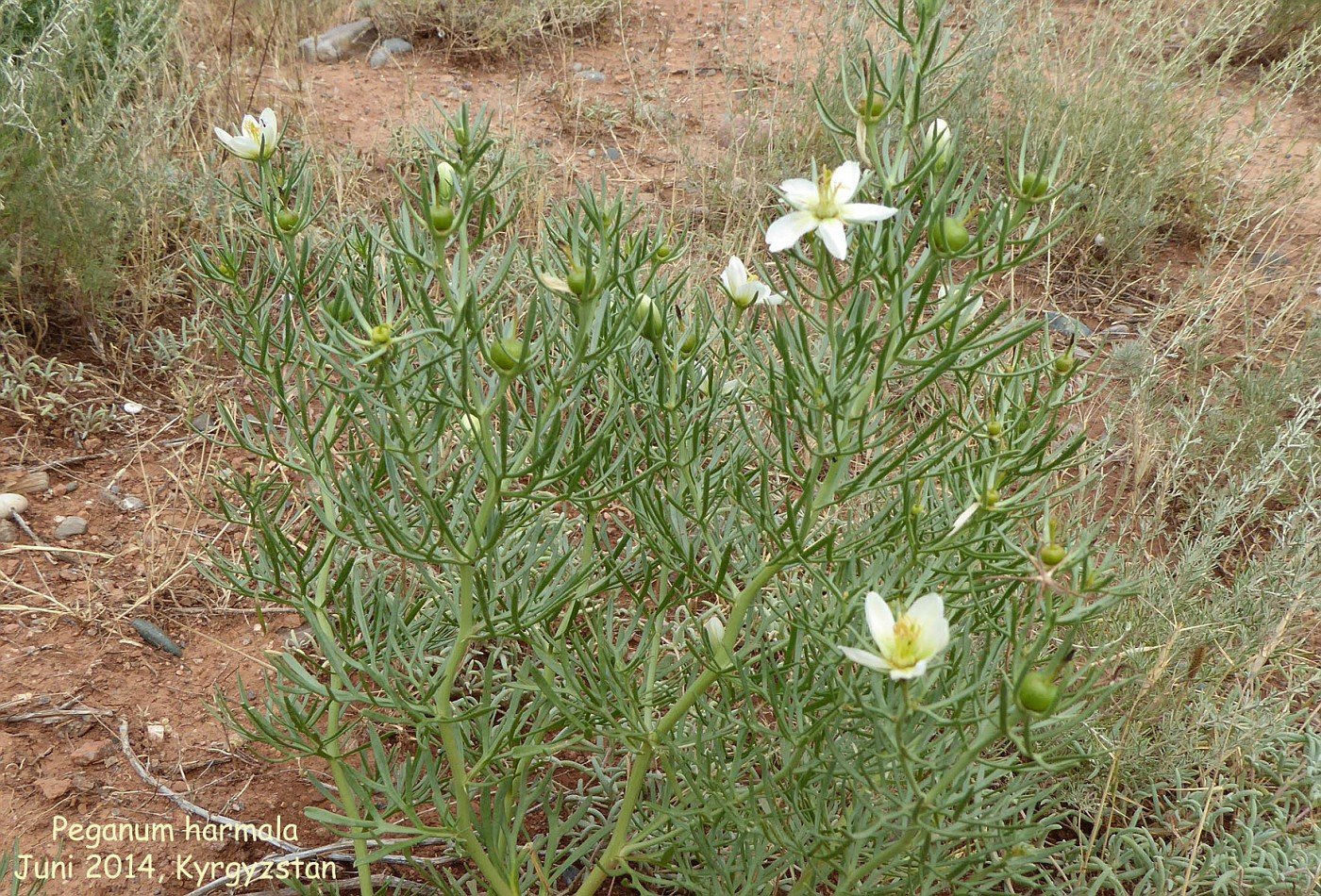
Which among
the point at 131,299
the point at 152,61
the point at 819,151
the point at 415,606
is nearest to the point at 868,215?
the point at 415,606

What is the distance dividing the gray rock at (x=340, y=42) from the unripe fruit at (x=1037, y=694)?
4.98 metres

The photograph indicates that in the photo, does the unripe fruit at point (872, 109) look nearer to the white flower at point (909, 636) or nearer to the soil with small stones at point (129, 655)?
the white flower at point (909, 636)

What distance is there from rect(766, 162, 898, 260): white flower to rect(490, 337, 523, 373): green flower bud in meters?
0.30

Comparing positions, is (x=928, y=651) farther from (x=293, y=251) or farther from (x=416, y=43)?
(x=416, y=43)

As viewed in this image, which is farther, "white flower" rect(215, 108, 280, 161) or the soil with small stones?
the soil with small stones

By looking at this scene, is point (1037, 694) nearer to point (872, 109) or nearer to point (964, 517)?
point (964, 517)

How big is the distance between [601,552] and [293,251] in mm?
632

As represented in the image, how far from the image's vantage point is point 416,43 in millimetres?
5320

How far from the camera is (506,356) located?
45.8 inches

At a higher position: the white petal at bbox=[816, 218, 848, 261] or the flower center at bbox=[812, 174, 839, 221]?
the flower center at bbox=[812, 174, 839, 221]

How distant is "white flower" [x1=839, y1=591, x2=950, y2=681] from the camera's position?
107 centimetres

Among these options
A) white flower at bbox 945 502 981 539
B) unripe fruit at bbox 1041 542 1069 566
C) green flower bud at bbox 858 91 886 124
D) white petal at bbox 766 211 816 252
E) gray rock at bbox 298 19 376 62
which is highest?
green flower bud at bbox 858 91 886 124

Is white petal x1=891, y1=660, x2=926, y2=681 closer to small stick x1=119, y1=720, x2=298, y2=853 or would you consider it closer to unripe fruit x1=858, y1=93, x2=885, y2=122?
unripe fruit x1=858, y1=93, x2=885, y2=122

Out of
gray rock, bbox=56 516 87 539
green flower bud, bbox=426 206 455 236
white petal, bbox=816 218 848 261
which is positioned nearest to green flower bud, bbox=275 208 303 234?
green flower bud, bbox=426 206 455 236
